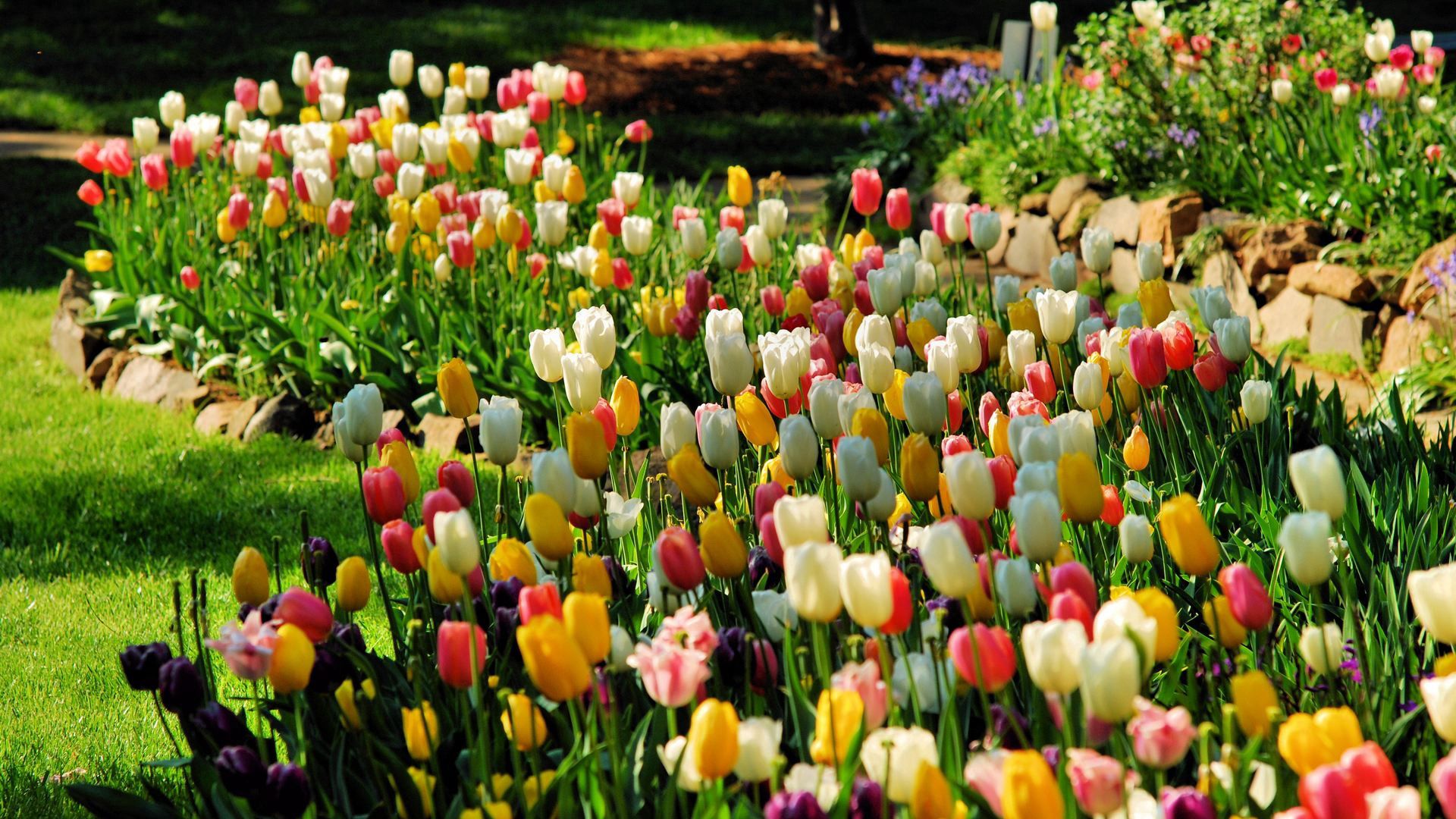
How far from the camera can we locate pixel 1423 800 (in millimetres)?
1732

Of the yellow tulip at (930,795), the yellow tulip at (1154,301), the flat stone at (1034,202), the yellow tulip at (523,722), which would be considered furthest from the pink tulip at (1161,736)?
the flat stone at (1034,202)

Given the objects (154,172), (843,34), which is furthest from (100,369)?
(843,34)

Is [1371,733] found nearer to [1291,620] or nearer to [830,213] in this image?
[1291,620]

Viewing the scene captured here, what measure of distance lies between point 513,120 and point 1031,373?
3.04 metres

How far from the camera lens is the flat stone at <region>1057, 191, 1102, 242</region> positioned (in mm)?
6375

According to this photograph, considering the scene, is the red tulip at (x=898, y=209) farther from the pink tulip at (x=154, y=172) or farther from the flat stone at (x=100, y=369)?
the flat stone at (x=100, y=369)

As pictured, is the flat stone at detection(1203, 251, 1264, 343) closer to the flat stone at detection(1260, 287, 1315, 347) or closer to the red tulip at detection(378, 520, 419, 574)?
the flat stone at detection(1260, 287, 1315, 347)

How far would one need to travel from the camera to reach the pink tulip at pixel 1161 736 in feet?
4.73

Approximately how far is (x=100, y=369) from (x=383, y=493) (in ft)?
13.1

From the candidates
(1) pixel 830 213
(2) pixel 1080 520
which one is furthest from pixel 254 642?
(1) pixel 830 213

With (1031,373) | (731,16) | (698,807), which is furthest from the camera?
(731,16)

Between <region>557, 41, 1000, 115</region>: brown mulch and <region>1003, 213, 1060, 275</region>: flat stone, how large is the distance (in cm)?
508

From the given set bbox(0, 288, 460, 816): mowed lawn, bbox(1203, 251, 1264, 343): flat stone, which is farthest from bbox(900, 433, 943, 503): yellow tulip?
bbox(1203, 251, 1264, 343): flat stone

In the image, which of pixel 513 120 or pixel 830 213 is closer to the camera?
pixel 513 120
